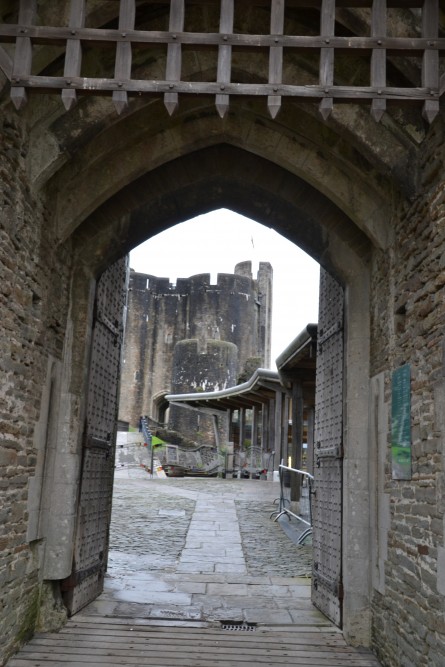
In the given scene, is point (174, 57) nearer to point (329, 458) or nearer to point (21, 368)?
point (21, 368)

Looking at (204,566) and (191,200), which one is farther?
(204,566)

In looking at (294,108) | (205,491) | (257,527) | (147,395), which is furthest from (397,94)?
(147,395)

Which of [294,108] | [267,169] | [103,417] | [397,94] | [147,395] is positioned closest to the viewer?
[397,94]

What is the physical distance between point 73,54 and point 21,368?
1990mm

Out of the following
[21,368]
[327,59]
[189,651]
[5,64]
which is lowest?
[189,651]

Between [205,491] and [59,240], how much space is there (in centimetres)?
1179

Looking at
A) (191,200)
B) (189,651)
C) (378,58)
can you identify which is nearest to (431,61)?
(378,58)

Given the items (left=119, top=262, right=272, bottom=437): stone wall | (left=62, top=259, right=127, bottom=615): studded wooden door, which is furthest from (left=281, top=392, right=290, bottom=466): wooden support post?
(left=119, top=262, right=272, bottom=437): stone wall

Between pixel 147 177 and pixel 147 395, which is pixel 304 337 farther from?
pixel 147 395

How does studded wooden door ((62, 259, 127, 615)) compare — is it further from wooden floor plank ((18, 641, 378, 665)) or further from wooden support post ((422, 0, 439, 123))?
wooden support post ((422, 0, 439, 123))

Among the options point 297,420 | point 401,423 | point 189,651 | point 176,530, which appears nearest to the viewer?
point 401,423

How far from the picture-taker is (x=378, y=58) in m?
3.75

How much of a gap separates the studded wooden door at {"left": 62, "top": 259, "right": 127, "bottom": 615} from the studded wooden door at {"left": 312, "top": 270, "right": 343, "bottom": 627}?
199 cm

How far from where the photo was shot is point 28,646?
184 inches
